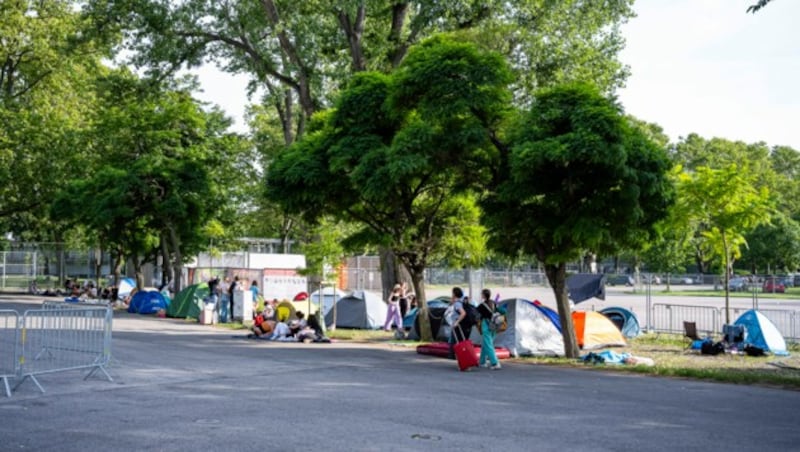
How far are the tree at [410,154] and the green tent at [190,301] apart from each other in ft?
34.0

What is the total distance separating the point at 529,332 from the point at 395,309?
6.86 m

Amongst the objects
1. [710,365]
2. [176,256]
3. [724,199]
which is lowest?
[710,365]

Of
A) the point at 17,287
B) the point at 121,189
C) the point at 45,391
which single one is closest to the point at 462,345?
the point at 45,391

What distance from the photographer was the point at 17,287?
4947cm

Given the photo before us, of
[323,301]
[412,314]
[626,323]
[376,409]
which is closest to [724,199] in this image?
[626,323]

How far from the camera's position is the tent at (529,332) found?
18797 millimetres

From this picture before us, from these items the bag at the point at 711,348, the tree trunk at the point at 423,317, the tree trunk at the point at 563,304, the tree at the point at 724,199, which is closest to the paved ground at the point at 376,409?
the tree trunk at the point at 563,304

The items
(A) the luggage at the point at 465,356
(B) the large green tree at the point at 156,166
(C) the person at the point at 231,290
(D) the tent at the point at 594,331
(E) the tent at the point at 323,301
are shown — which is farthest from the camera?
(B) the large green tree at the point at 156,166

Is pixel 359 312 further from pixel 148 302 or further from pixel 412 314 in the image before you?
pixel 148 302

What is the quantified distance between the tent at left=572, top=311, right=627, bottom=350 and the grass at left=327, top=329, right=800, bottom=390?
0.34m

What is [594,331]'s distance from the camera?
20.8m

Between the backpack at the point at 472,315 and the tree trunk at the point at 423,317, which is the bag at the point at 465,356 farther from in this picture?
the tree trunk at the point at 423,317

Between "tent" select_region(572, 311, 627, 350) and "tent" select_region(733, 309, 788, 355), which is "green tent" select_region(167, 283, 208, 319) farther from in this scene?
"tent" select_region(733, 309, 788, 355)

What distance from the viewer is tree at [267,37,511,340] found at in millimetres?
16609
